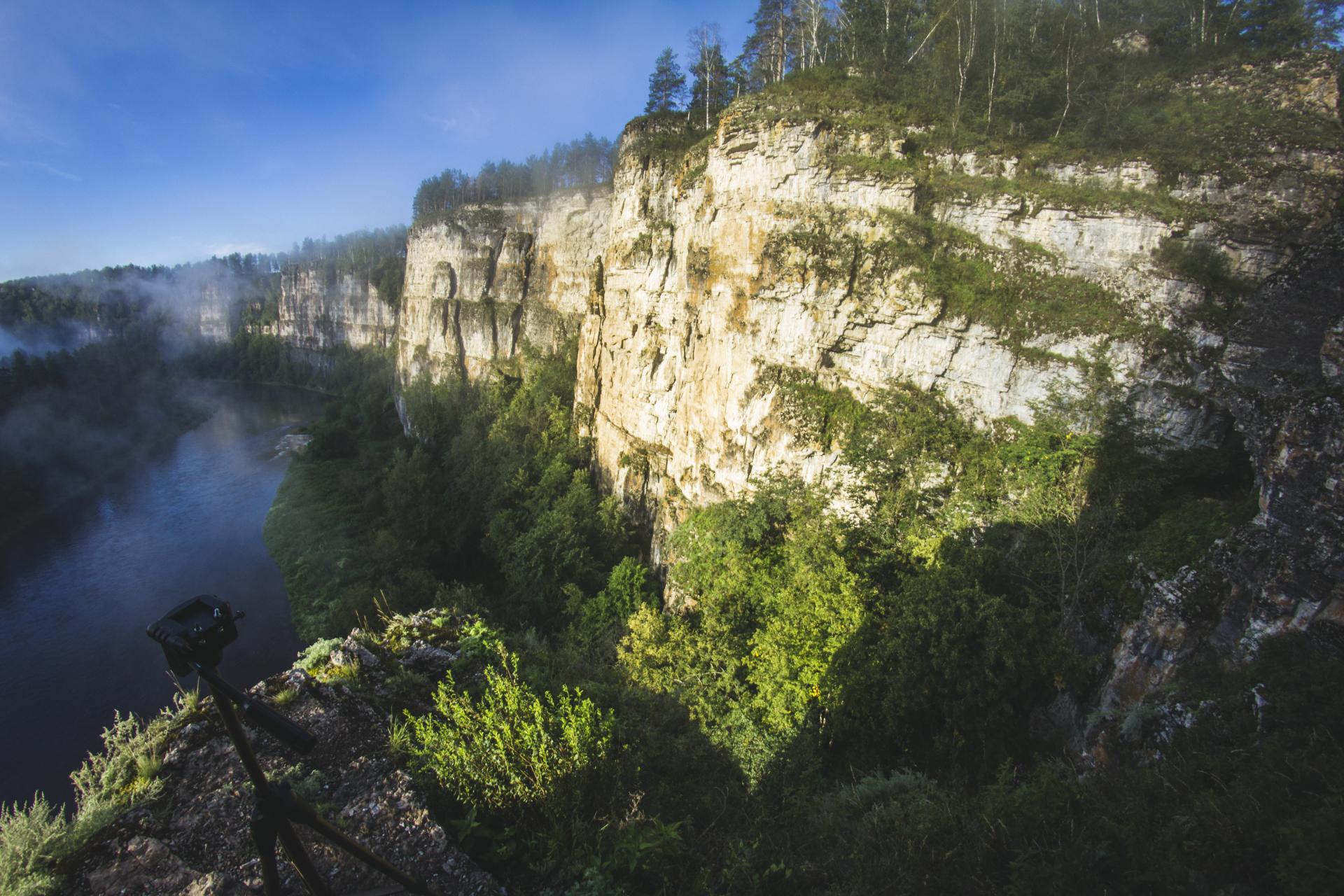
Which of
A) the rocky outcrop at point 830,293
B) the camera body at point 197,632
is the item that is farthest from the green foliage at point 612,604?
the camera body at point 197,632

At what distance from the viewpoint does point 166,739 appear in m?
4.84

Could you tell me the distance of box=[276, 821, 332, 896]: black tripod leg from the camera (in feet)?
6.56

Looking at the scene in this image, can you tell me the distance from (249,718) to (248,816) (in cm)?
380

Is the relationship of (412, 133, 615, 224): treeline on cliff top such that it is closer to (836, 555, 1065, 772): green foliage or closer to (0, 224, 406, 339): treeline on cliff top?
(0, 224, 406, 339): treeline on cliff top

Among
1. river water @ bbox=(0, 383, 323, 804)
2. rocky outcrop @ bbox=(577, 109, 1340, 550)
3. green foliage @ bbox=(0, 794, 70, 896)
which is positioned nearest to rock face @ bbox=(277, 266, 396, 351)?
river water @ bbox=(0, 383, 323, 804)

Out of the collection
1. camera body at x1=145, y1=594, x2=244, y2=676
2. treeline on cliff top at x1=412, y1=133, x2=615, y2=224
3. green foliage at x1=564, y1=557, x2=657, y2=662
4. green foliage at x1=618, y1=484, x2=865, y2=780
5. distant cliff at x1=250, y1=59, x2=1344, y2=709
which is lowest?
green foliage at x1=564, y1=557, x2=657, y2=662

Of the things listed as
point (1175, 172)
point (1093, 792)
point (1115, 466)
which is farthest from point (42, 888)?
point (1175, 172)

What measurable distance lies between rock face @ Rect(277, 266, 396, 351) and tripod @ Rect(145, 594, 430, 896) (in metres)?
70.4

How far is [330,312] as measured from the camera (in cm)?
7375

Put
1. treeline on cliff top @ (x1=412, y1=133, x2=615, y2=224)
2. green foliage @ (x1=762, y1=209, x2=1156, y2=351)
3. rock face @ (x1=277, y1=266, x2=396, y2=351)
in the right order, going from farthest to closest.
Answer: rock face @ (x1=277, y1=266, x2=396, y2=351) → treeline on cliff top @ (x1=412, y1=133, x2=615, y2=224) → green foliage @ (x1=762, y1=209, x2=1156, y2=351)

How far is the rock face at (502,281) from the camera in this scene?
110 ft

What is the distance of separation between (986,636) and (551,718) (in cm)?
673

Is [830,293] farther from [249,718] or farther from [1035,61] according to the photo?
[249,718]

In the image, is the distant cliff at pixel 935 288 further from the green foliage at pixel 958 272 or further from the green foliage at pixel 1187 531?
the green foliage at pixel 1187 531
